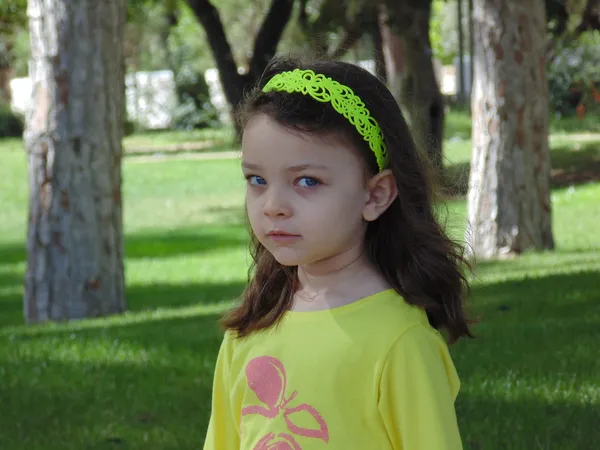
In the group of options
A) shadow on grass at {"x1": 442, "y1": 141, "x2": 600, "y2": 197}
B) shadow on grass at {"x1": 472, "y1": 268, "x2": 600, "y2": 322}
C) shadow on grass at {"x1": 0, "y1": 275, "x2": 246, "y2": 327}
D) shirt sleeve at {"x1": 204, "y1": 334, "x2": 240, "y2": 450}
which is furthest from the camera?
shadow on grass at {"x1": 442, "y1": 141, "x2": 600, "y2": 197}

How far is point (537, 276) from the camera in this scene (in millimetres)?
8539

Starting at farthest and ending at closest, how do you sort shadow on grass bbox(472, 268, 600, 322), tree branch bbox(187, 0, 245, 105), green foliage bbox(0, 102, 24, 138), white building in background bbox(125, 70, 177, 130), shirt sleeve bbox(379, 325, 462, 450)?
1. white building in background bbox(125, 70, 177, 130)
2. green foliage bbox(0, 102, 24, 138)
3. tree branch bbox(187, 0, 245, 105)
4. shadow on grass bbox(472, 268, 600, 322)
5. shirt sleeve bbox(379, 325, 462, 450)

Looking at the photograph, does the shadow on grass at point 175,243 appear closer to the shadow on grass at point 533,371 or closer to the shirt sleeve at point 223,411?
the shadow on grass at point 533,371

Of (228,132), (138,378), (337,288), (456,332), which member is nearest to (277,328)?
(337,288)

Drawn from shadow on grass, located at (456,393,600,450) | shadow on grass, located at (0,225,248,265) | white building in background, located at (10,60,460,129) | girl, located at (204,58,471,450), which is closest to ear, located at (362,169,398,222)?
girl, located at (204,58,471,450)

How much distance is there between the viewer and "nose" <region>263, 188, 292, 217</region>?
2385 millimetres

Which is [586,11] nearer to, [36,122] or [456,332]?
[36,122]

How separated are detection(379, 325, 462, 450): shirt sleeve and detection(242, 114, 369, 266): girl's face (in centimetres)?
30

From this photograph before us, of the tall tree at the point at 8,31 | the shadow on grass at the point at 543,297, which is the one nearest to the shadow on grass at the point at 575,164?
the tall tree at the point at 8,31

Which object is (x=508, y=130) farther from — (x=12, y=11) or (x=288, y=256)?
(x=12, y=11)

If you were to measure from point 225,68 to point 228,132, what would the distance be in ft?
69.3

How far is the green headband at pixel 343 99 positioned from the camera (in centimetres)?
243

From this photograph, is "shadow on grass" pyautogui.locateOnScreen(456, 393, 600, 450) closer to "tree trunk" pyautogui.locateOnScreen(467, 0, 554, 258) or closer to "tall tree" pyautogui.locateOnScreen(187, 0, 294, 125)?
"tree trunk" pyautogui.locateOnScreen(467, 0, 554, 258)

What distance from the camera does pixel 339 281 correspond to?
2.51m
